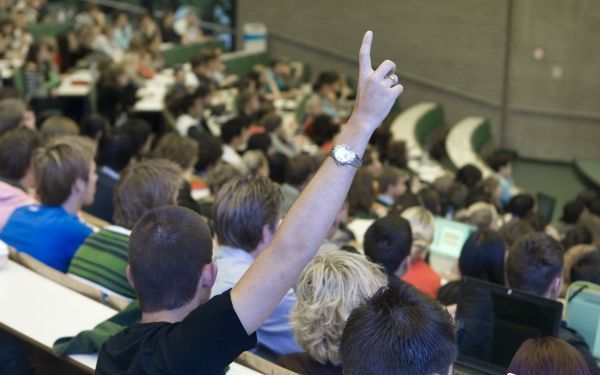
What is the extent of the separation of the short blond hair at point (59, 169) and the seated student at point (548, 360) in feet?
7.56

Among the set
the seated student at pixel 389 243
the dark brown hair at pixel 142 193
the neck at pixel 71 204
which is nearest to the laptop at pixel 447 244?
the seated student at pixel 389 243

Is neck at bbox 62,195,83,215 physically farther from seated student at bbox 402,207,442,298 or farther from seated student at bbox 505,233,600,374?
seated student at bbox 505,233,600,374

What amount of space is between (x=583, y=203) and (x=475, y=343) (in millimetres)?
4983

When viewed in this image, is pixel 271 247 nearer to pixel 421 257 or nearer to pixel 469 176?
pixel 421 257

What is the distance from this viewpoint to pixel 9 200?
402 cm

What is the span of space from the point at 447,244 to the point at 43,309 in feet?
10.5

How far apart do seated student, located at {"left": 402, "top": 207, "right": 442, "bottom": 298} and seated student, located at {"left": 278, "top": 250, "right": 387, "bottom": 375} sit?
1404mm

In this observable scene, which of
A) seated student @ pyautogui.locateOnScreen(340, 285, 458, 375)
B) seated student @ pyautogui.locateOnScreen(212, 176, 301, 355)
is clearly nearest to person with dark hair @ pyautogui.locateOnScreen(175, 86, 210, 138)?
seated student @ pyautogui.locateOnScreen(212, 176, 301, 355)

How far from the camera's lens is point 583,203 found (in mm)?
7586

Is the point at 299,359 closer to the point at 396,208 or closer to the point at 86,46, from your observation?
the point at 396,208

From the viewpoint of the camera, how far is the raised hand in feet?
6.31

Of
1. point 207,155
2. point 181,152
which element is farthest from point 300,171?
point 181,152

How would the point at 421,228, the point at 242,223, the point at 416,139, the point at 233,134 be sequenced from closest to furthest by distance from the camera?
the point at 242,223, the point at 421,228, the point at 233,134, the point at 416,139

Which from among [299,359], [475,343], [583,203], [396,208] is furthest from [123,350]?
[583,203]
